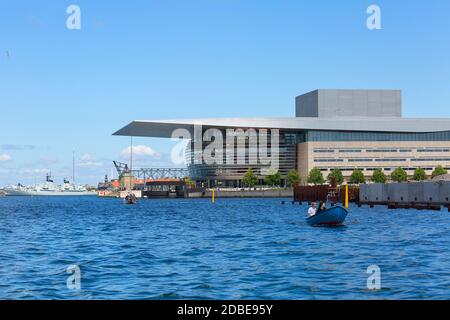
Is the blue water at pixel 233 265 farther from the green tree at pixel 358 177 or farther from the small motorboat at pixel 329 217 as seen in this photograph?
the green tree at pixel 358 177

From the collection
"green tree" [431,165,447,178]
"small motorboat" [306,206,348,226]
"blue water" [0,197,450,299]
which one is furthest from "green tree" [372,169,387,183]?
"blue water" [0,197,450,299]

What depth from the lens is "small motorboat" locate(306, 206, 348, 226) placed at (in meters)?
48.6

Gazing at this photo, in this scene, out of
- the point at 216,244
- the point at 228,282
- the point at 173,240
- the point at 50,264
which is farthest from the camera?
the point at 173,240

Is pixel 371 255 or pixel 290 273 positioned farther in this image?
pixel 371 255

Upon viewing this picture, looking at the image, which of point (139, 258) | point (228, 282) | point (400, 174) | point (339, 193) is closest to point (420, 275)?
point (228, 282)

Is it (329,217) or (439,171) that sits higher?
(439,171)

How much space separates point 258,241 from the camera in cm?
3794

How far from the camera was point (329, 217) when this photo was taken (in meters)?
48.8

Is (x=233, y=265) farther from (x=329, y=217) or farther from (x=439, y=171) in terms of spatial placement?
(x=439, y=171)

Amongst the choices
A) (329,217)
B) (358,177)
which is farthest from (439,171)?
(329,217)

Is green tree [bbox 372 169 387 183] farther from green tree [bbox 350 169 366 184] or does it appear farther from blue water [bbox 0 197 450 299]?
blue water [bbox 0 197 450 299]
